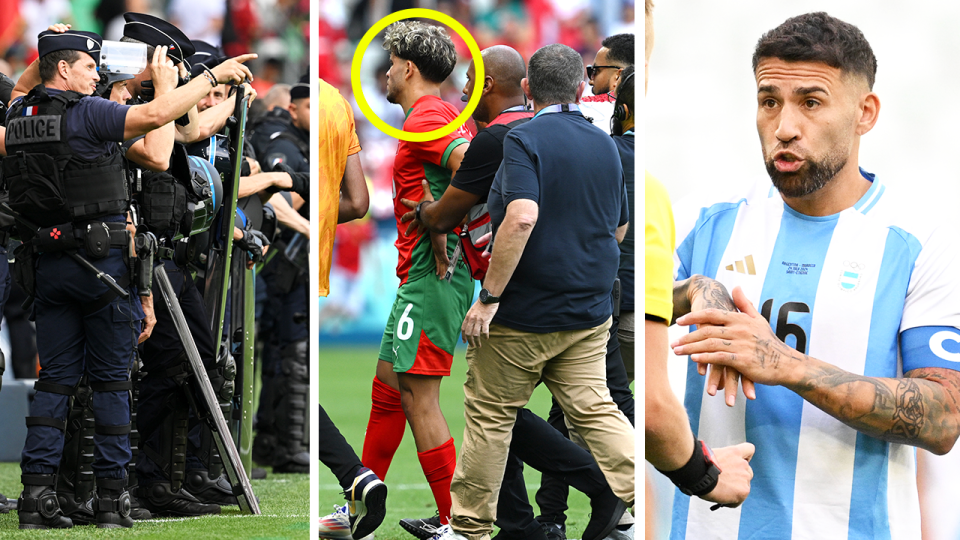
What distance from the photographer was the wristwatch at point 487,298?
3400 mm

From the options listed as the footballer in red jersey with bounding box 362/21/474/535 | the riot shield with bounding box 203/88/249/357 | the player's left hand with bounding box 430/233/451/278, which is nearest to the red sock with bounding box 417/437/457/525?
the footballer in red jersey with bounding box 362/21/474/535

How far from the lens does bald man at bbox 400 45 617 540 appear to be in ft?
11.6

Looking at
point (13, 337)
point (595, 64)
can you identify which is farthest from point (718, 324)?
point (13, 337)

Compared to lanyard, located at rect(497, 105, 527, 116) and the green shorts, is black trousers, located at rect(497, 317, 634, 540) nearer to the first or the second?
the green shorts

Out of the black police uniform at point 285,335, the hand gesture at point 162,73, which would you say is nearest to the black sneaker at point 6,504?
the black police uniform at point 285,335

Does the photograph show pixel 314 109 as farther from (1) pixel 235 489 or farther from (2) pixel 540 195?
(1) pixel 235 489

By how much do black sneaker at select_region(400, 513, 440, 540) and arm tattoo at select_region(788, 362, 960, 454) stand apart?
5.95 ft

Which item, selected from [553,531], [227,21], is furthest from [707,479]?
[227,21]

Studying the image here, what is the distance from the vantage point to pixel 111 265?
4.27 metres

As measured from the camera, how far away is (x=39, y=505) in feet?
13.6

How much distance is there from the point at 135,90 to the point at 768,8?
3.03m

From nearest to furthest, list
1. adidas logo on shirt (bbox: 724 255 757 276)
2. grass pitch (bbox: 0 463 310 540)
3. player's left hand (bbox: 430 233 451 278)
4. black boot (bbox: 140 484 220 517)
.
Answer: adidas logo on shirt (bbox: 724 255 757 276) → player's left hand (bbox: 430 233 451 278) → grass pitch (bbox: 0 463 310 540) → black boot (bbox: 140 484 220 517)

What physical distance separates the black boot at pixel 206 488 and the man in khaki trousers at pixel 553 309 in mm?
1709

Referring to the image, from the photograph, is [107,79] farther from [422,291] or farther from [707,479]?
[707,479]
